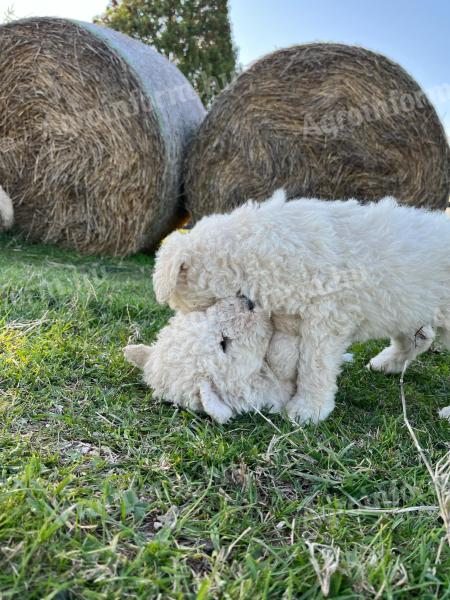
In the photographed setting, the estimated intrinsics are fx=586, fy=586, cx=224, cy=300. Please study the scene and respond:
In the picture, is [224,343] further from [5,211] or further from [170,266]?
[5,211]

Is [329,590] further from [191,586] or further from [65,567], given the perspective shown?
[65,567]

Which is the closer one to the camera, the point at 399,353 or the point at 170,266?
the point at 170,266

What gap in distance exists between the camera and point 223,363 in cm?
205

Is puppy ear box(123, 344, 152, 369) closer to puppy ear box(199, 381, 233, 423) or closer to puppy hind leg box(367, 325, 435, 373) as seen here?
puppy ear box(199, 381, 233, 423)

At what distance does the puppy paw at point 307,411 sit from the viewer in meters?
2.09

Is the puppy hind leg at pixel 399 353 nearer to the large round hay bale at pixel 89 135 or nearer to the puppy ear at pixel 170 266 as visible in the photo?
the puppy ear at pixel 170 266

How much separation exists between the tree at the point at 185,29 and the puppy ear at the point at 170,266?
10.8 metres

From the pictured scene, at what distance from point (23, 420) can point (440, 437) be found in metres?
1.45

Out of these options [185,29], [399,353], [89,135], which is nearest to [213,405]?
[399,353]

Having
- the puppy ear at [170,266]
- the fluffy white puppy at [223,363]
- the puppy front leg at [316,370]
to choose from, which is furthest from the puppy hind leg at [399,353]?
the puppy ear at [170,266]

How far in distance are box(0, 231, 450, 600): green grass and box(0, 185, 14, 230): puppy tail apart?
2.65 metres

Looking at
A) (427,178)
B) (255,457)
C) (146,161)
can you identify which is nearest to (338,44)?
(427,178)

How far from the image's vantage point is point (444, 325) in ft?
7.60

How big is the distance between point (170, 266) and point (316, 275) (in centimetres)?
53
